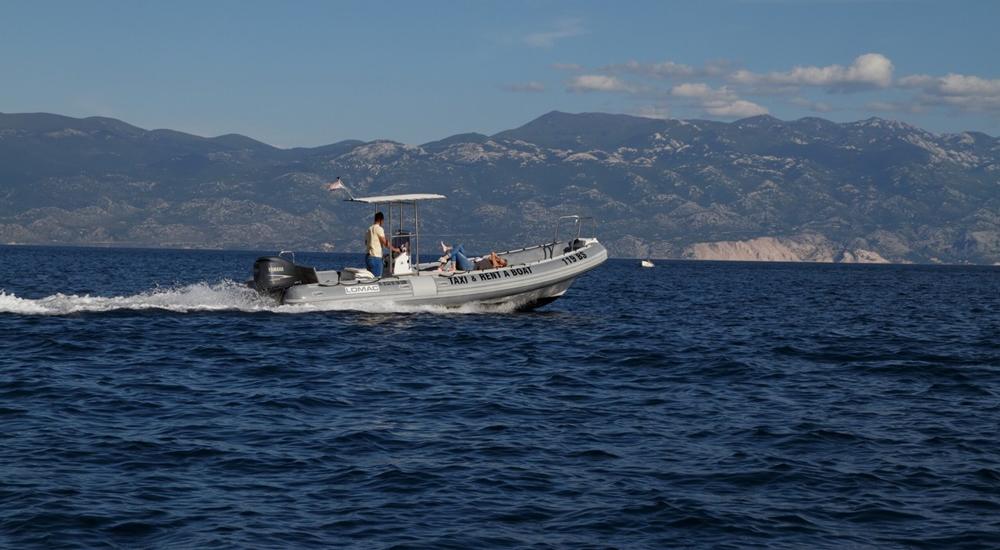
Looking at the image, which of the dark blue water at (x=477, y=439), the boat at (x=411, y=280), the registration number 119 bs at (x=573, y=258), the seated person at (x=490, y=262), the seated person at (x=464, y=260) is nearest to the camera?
the dark blue water at (x=477, y=439)

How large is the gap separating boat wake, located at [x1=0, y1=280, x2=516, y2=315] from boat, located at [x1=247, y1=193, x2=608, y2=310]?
17 cm

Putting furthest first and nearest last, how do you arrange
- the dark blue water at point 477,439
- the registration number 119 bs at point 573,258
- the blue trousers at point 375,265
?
the registration number 119 bs at point 573,258 → the blue trousers at point 375,265 → the dark blue water at point 477,439

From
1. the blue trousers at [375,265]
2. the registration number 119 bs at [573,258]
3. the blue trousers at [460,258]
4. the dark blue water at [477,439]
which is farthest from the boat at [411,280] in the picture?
the dark blue water at [477,439]

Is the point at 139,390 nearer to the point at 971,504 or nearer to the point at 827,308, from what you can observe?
the point at 971,504

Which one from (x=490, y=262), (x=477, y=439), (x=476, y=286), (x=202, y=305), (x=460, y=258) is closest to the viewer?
(x=477, y=439)

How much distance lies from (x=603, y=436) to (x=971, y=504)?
15.4 feet

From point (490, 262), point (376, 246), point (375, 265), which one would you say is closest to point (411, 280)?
point (375, 265)

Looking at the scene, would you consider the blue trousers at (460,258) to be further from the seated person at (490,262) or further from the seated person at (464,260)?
the seated person at (490,262)

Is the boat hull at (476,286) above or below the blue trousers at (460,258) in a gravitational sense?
below

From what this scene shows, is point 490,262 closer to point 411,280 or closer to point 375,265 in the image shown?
point 411,280

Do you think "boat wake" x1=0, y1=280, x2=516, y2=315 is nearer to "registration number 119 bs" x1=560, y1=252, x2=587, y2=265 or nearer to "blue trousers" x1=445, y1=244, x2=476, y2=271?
"blue trousers" x1=445, y1=244, x2=476, y2=271

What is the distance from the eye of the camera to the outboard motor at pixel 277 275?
29.0 meters

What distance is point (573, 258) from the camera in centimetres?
3234

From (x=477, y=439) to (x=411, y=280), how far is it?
15.4 m
